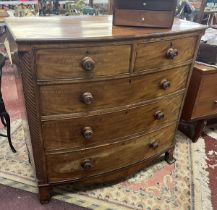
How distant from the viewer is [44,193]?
56.7 inches

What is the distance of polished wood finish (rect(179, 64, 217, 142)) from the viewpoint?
179 centimetres

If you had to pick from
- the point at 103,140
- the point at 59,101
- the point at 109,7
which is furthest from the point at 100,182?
the point at 109,7

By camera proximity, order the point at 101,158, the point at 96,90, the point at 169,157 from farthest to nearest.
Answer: the point at 169,157 → the point at 101,158 → the point at 96,90

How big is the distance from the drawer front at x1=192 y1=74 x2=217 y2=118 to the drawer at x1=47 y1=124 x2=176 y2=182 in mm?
432

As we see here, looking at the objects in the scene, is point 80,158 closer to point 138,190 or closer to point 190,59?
point 138,190

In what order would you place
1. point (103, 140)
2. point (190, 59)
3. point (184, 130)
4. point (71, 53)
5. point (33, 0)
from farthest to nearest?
point (33, 0)
point (184, 130)
point (190, 59)
point (103, 140)
point (71, 53)

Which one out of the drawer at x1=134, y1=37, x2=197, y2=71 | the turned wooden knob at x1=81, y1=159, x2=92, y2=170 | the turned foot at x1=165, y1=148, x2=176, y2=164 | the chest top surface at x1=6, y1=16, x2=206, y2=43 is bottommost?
the turned foot at x1=165, y1=148, x2=176, y2=164

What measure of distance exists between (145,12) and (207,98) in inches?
39.0

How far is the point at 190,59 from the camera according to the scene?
1.45 meters

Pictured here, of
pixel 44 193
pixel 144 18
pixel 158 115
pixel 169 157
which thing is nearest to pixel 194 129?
pixel 169 157

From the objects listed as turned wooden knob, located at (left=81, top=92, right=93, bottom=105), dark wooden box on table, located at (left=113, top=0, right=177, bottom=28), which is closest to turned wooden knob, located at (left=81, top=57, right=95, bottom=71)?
turned wooden knob, located at (left=81, top=92, right=93, bottom=105)

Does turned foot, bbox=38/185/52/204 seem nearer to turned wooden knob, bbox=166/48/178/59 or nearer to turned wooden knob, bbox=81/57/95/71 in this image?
turned wooden knob, bbox=81/57/95/71

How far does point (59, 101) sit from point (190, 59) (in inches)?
32.5

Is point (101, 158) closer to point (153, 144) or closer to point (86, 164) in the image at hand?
point (86, 164)
